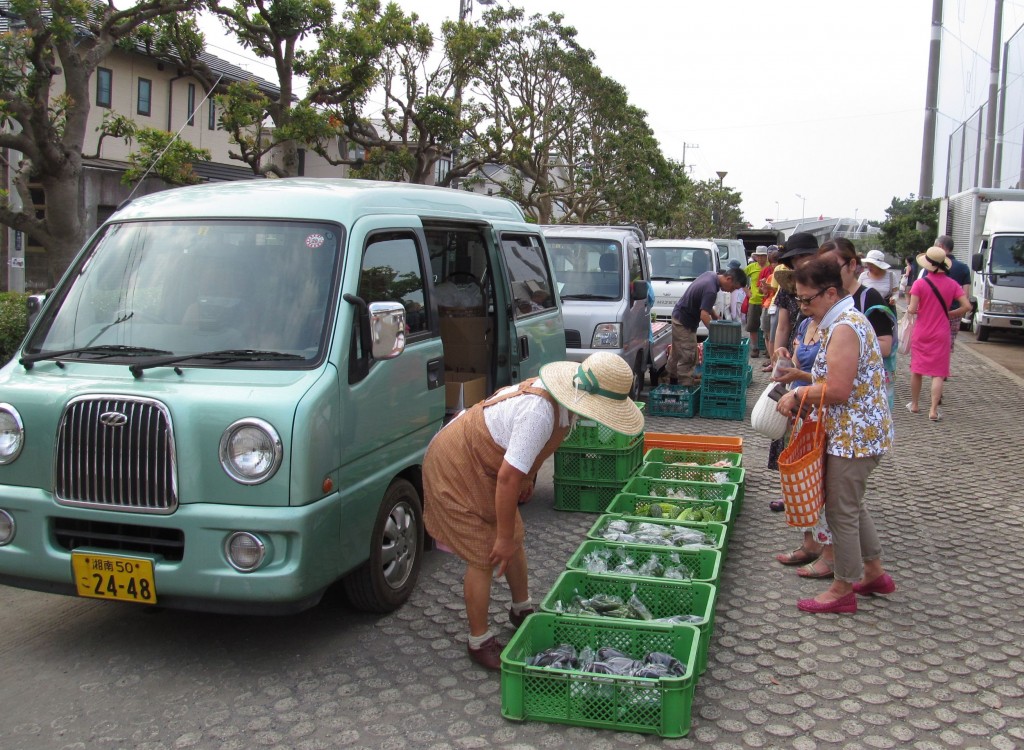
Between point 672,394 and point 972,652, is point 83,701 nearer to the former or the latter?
point 972,652

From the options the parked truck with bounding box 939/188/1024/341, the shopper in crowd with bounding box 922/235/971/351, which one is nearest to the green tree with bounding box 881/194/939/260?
the parked truck with bounding box 939/188/1024/341

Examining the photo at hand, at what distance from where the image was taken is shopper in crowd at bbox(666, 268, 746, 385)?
1109 cm

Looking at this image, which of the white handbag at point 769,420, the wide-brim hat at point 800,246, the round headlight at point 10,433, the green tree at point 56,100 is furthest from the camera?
the green tree at point 56,100

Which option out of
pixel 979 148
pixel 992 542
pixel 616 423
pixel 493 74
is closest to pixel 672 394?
pixel 992 542

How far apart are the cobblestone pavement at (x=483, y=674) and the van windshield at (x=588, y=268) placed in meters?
5.23

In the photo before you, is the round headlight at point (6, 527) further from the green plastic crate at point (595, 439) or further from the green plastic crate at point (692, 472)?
the green plastic crate at point (692, 472)

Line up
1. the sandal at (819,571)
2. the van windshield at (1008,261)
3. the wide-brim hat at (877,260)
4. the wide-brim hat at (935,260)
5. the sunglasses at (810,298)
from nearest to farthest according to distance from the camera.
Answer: the sunglasses at (810,298)
the sandal at (819,571)
the wide-brim hat at (877,260)
the wide-brim hat at (935,260)
the van windshield at (1008,261)

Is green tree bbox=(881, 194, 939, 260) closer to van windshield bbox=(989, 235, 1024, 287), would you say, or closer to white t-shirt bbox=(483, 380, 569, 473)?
van windshield bbox=(989, 235, 1024, 287)

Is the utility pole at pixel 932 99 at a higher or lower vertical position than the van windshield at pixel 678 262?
higher

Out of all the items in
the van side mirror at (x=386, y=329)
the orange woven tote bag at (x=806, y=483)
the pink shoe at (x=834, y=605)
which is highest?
the van side mirror at (x=386, y=329)

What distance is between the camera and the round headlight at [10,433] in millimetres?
4094

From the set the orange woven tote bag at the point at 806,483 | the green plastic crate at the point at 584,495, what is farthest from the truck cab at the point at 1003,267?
the orange woven tote bag at the point at 806,483

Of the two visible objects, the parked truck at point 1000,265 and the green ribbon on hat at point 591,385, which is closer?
the green ribbon on hat at point 591,385

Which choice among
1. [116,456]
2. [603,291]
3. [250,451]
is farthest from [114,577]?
[603,291]
